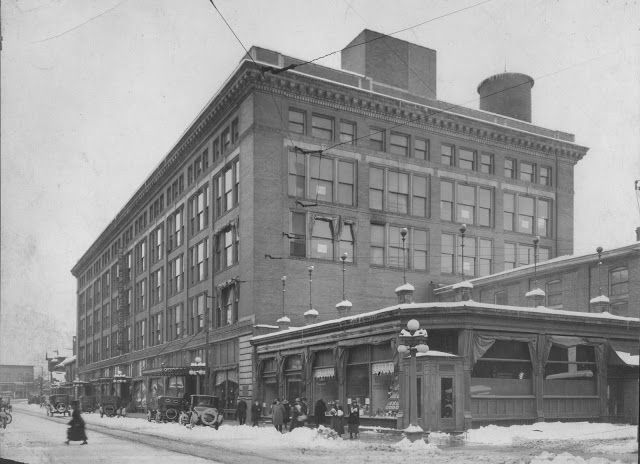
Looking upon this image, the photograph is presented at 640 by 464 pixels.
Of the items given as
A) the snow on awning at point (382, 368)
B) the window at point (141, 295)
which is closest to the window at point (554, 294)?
the snow on awning at point (382, 368)

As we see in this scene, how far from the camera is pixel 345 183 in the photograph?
48625 millimetres

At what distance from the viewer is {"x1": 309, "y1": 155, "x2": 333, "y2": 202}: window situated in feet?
156

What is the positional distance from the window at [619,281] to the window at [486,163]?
51.5 ft

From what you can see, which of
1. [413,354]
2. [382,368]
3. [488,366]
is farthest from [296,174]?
[413,354]

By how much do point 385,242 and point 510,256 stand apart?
10730mm

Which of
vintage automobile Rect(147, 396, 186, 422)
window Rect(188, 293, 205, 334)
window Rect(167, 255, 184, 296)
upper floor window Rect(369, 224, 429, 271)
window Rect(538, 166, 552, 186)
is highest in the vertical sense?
window Rect(538, 166, 552, 186)

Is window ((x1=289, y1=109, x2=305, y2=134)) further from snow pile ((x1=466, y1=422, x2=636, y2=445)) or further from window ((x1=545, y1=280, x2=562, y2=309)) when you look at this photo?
snow pile ((x1=466, y1=422, x2=636, y2=445))

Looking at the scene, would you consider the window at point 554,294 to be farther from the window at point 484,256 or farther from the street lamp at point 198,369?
the street lamp at point 198,369

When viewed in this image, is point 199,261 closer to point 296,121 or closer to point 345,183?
point 345,183

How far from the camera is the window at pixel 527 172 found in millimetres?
56031

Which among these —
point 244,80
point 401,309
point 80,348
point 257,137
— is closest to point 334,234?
point 257,137

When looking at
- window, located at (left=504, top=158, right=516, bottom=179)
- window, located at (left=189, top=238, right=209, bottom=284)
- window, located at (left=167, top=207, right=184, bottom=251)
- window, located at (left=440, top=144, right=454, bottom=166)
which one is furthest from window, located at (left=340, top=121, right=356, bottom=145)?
window, located at (left=167, top=207, right=184, bottom=251)

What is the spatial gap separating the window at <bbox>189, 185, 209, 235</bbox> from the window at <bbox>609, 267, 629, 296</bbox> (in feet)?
90.9

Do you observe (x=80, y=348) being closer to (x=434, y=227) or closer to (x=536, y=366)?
(x=434, y=227)
